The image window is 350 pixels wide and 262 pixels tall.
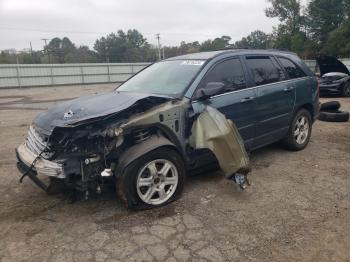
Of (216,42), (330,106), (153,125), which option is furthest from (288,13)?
(153,125)

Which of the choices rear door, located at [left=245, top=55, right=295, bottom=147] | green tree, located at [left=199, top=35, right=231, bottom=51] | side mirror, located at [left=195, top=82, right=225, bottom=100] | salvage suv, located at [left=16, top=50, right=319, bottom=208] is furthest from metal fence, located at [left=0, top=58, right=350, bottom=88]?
green tree, located at [left=199, top=35, right=231, bottom=51]

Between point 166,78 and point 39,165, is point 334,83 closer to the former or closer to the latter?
point 166,78

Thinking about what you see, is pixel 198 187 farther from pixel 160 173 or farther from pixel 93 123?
pixel 93 123

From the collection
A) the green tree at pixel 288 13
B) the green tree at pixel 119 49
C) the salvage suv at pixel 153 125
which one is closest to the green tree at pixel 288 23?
the green tree at pixel 288 13

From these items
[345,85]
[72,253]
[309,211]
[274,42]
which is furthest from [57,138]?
[274,42]

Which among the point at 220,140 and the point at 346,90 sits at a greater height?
the point at 220,140

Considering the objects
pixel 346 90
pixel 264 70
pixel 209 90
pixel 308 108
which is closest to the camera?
pixel 209 90

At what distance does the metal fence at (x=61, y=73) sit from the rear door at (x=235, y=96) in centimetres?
2395

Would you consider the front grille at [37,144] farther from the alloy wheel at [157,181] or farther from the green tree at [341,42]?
the green tree at [341,42]

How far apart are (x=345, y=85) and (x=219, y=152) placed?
39.1 feet

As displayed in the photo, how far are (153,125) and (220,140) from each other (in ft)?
2.60

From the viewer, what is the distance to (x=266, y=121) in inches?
196

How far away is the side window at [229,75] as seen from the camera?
14.3ft

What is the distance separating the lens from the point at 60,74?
28953mm
